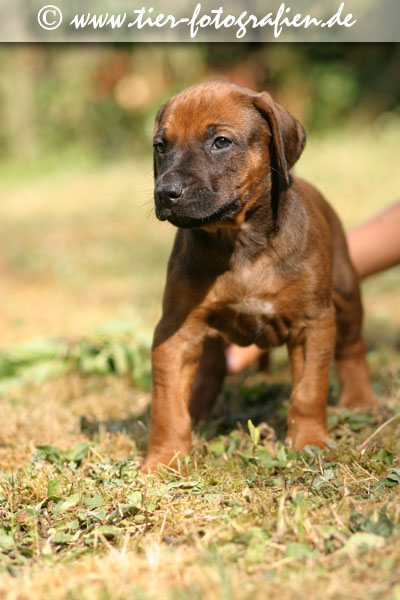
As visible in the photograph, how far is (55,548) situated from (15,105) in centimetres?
1890

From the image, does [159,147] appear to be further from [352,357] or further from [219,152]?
[352,357]

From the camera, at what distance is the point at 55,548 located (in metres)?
2.57

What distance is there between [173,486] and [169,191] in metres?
1.20

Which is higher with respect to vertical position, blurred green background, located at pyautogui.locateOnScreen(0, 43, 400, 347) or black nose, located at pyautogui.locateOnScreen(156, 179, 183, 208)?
blurred green background, located at pyautogui.locateOnScreen(0, 43, 400, 347)

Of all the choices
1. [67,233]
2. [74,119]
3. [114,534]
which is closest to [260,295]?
[114,534]

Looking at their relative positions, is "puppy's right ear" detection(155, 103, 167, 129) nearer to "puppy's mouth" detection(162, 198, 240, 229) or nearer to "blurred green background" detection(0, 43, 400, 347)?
"puppy's mouth" detection(162, 198, 240, 229)

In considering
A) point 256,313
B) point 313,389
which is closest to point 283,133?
point 256,313

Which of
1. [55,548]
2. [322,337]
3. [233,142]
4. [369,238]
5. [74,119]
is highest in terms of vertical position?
[74,119]

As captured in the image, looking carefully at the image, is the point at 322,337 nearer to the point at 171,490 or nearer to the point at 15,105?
the point at 171,490

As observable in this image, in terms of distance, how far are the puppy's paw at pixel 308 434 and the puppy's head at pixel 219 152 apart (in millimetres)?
986

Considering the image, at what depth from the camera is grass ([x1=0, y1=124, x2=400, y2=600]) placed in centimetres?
218

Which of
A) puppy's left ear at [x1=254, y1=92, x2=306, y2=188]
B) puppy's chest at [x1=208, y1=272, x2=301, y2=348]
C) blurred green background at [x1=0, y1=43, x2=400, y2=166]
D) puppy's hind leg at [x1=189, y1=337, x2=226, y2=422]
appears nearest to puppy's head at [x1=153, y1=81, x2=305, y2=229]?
puppy's left ear at [x1=254, y1=92, x2=306, y2=188]

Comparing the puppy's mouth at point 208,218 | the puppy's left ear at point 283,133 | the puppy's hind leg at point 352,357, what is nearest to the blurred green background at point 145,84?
the puppy's hind leg at point 352,357

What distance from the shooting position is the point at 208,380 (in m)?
4.38
